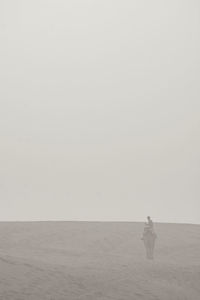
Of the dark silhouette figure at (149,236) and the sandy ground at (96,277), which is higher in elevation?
the dark silhouette figure at (149,236)

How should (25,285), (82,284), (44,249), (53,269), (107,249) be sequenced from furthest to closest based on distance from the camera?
(107,249), (44,249), (53,269), (82,284), (25,285)

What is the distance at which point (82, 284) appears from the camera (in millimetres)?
8945

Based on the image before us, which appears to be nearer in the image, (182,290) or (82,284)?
(82,284)

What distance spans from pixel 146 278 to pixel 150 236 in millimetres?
5820

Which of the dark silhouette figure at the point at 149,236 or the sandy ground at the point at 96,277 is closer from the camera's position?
the sandy ground at the point at 96,277

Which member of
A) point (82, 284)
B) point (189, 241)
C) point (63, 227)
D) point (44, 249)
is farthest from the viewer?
point (63, 227)

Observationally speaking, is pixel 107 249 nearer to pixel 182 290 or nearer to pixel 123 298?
pixel 182 290

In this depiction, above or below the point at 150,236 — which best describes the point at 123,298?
below

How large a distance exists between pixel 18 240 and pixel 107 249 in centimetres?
491

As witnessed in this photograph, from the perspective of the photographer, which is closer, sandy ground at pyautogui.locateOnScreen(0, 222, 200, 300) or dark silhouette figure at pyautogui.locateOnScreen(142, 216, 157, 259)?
sandy ground at pyautogui.locateOnScreen(0, 222, 200, 300)

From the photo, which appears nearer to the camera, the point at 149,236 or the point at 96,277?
the point at 96,277

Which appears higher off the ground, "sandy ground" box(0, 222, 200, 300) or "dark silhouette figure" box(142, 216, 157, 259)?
"dark silhouette figure" box(142, 216, 157, 259)

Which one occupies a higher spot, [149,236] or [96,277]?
[149,236]

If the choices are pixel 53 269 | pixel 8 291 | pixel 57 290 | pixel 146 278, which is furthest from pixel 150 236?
pixel 8 291
